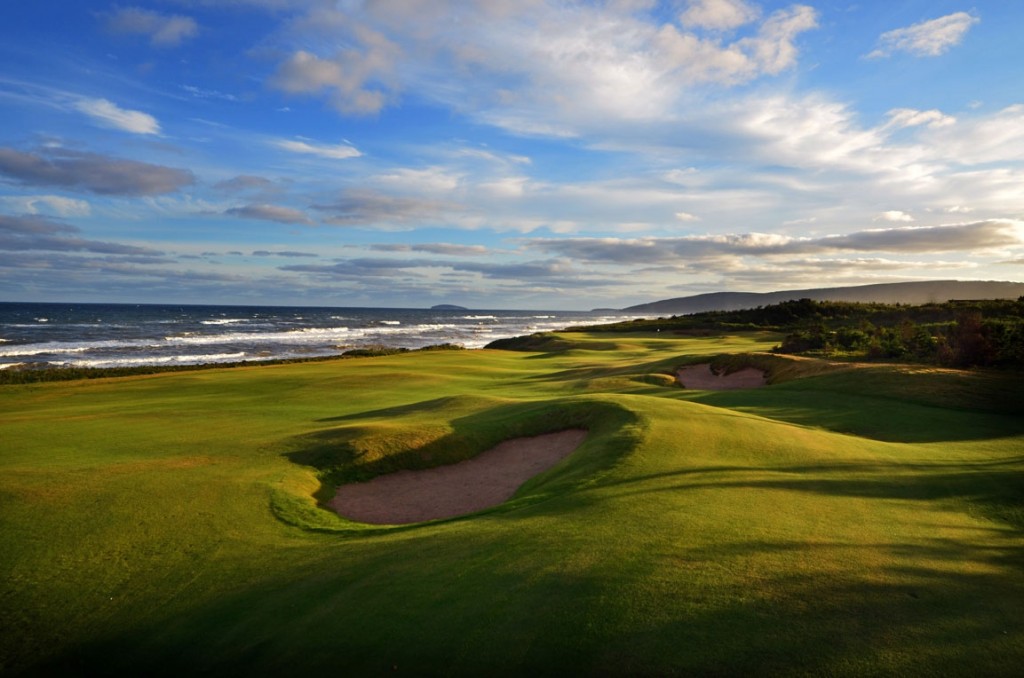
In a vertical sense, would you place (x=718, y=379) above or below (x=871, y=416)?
below

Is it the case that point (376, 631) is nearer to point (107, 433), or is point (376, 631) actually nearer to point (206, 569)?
point (206, 569)

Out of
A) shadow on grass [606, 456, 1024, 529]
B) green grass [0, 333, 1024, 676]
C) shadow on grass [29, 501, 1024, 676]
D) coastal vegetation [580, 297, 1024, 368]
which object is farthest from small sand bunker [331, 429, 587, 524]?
coastal vegetation [580, 297, 1024, 368]

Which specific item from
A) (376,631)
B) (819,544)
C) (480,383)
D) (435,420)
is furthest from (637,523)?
(480,383)

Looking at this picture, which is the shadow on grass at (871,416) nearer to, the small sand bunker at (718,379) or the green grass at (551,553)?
the green grass at (551,553)

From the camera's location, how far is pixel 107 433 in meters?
18.2

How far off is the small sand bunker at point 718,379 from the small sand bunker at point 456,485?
16.4m

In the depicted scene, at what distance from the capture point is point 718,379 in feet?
109

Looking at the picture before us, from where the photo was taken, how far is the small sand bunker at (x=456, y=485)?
1369 cm

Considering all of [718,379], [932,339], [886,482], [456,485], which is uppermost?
[932,339]

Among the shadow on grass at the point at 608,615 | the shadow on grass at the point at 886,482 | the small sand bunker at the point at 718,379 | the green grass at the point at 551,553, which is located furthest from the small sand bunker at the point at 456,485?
the small sand bunker at the point at 718,379

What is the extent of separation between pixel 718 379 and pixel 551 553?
28.0m

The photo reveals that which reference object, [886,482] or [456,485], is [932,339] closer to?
[886,482]

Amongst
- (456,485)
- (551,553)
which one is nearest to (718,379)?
(456,485)

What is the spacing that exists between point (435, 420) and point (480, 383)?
606 inches
